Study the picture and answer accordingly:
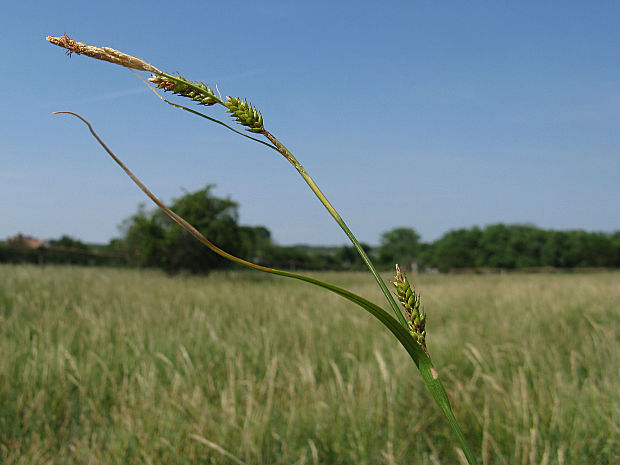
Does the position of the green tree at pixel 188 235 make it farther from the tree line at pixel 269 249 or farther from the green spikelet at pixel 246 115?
the green spikelet at pixel 246 115

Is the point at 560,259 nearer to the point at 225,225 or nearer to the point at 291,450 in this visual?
the point at 225,225

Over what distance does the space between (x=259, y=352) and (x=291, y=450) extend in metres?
1.32

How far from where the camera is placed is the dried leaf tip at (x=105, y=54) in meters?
0.35

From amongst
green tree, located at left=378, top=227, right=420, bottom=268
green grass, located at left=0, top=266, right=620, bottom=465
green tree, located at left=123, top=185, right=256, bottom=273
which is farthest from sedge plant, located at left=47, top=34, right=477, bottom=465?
green tree, located at left=378, top=227, right=420, bottom=268

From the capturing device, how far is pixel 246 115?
13.4 inches

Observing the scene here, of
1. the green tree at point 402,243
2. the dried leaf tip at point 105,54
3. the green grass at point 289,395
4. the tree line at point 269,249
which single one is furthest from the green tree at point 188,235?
the green tree at point 402,243

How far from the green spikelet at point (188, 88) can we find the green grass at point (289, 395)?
47.2 inches

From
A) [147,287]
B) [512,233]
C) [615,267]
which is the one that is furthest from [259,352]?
[512,233]

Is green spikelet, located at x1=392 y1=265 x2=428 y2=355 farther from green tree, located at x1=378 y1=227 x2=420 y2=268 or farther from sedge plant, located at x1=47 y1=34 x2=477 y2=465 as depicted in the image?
green tree, located at x1=378 y1=227 x2=420 y2=268

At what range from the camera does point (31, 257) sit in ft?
36.6

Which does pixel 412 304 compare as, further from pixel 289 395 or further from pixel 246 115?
pixel 289 395

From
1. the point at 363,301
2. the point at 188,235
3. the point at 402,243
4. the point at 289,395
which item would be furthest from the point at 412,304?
the point at 402,243

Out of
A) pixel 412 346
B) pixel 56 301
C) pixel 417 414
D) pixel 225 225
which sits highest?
pixel 225 225

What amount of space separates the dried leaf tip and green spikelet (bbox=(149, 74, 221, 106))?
0.01 metres
